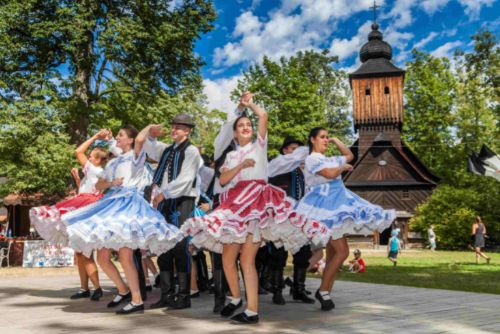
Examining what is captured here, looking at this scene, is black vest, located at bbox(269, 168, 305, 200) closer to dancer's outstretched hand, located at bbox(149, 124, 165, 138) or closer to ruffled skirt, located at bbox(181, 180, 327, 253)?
dancer's outstretched hand, located at bbox(149, 124, 165, 138)

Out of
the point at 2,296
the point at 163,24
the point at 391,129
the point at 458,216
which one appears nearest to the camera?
the point at 2,296

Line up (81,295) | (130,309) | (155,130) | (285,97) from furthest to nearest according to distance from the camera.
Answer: (285,97) < (81,295) < (155,130) < (130,309)

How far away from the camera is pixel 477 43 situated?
47562 mm

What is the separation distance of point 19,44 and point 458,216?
1109 inches

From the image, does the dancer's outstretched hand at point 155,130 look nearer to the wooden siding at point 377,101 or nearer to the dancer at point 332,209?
the dancer at point 332,209

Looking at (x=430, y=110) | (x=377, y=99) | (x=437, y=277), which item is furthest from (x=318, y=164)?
(x=430, y=110)

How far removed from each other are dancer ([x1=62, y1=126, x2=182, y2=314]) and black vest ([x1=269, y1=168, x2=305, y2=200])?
1938 mm

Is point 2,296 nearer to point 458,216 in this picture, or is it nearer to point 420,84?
point 458,216

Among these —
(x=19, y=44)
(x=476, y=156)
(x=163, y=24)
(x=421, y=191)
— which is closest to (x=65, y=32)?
(x=19, y=44)

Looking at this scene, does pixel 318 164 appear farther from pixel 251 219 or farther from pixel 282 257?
pixel 282 257

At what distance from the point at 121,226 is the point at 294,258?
99.7 inches

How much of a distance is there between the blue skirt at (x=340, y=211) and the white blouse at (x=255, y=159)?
2.30 feet

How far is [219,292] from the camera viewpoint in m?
6.36

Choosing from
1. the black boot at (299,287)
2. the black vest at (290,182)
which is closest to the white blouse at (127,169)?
the black vest at (290,182)
